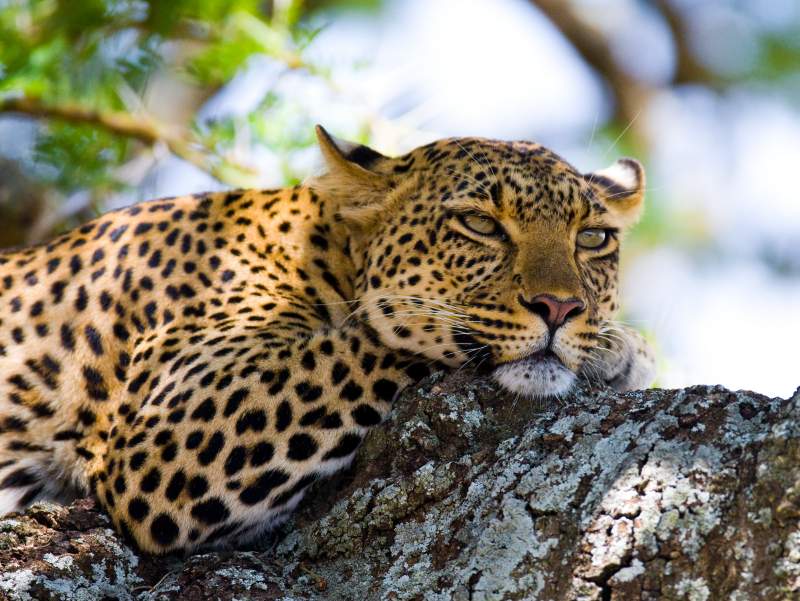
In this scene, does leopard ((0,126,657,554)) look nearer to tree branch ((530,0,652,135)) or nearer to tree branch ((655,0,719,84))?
tree branch ((530,0,652,135))

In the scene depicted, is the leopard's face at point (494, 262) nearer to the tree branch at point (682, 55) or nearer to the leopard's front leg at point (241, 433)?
the leopard's front leg at point (241, 433)

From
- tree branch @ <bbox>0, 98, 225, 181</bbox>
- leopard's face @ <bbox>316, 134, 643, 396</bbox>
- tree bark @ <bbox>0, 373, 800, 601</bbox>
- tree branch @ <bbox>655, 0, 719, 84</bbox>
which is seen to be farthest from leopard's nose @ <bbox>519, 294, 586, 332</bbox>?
tree branch @ <bbox>655, 0, 719, 84</bbox>

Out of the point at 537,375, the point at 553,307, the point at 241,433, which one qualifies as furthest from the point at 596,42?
the point at 241,433

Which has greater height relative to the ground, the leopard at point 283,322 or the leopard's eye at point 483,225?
the leopard's eye at point 483,225

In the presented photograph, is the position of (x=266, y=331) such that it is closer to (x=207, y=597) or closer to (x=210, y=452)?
(x=210, y=452)

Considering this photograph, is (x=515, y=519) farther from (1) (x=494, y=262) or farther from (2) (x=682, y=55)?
(2) (x=682, y=55)

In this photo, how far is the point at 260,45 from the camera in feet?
31.9

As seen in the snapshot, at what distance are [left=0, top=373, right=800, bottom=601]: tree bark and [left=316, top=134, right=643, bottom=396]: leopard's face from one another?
34cm

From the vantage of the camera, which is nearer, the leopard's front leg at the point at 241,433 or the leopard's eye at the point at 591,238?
the leopard's front leg at the point at 241,433

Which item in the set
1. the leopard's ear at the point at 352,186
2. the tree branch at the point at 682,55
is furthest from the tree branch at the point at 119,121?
the tree branch at the point at 682,55

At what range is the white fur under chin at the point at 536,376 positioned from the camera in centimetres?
477

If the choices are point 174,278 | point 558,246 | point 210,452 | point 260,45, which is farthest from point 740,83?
point 210,452

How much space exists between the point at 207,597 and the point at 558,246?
121 inches

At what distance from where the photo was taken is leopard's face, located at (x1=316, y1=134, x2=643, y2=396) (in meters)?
4.98
